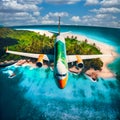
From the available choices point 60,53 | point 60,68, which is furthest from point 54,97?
point 60,68

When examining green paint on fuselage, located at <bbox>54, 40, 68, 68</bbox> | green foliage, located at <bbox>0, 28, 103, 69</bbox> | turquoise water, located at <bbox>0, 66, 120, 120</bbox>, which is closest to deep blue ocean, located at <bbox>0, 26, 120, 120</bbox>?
turquoise water, located at <bbox>0, 66, 120, 120</bbox>

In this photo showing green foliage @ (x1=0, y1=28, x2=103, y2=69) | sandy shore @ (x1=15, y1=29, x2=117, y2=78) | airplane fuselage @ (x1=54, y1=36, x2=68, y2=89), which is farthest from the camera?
green foliage @ (x1=0, y1=28, x2=103, y2=69)

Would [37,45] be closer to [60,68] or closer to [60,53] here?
[60,53]

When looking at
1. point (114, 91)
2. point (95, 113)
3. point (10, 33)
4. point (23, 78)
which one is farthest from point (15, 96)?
point (10, 33)

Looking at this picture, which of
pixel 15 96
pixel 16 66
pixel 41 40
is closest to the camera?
pixel 15 96

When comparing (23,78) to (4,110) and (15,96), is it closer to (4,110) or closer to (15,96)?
(15,96)

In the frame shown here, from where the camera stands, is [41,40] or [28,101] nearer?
[28,101]

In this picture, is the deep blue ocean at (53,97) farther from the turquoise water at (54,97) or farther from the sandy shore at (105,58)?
the sandy shore at (105,58)

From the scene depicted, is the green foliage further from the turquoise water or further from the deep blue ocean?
the turquoise water

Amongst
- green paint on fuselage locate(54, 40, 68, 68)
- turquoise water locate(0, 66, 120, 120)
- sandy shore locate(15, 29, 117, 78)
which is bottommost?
turquoise water locate(0, 66, 120, 120)
